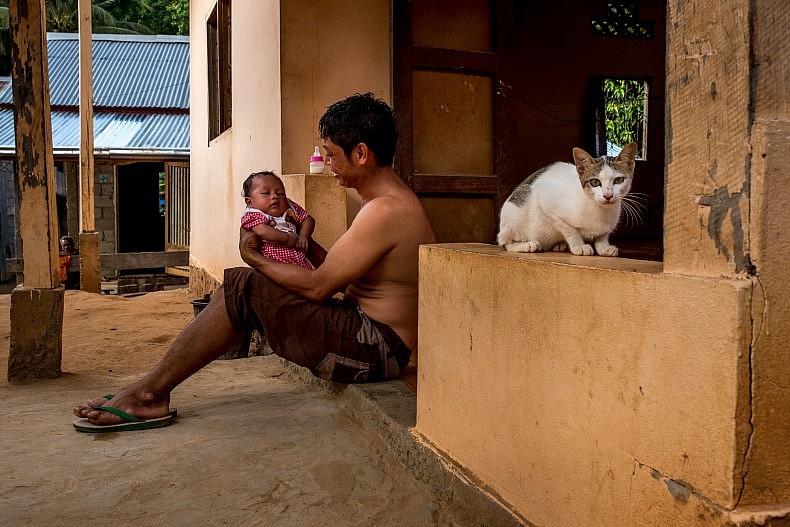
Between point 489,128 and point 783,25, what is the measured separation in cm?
350

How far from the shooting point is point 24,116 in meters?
4.27

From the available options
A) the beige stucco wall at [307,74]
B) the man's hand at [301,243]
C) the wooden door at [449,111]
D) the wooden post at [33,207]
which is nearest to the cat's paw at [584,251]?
the man's hand at [301,243]

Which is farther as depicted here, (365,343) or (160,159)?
(160,159)

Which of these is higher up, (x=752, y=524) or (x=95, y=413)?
(x=752, y=524)

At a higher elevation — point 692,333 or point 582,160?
point 582,160

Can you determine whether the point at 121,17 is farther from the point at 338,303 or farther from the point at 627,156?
the point at 627,156

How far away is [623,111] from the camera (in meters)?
7.31

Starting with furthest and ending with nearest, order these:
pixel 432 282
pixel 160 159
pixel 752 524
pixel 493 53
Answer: pixel 160 159, pixel 493 53, pixel 432 282, pixel 752 524

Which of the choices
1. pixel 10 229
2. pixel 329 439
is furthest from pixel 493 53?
pixel 10 229

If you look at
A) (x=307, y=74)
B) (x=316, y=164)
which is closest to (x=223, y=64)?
(x=307, y=74)

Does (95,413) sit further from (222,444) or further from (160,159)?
(160,159)

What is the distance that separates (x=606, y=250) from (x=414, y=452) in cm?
96

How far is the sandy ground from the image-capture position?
221cm

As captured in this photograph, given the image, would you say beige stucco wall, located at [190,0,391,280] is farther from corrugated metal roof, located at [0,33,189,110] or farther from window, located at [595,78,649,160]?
corrugated metal roof, located at [0,33,189,110]
